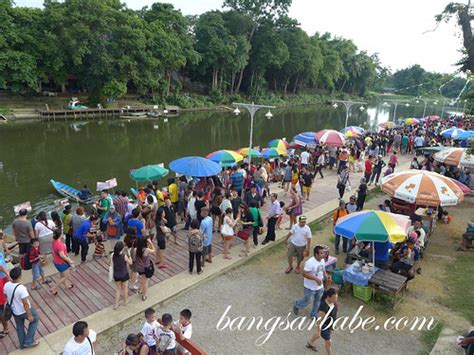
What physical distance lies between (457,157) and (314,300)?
876 cm

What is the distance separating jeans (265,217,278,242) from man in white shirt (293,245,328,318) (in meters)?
2.90

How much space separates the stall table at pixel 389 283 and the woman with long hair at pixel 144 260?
4412mm

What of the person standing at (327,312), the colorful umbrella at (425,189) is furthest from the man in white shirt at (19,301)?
the colorful umbrella at (425,189)

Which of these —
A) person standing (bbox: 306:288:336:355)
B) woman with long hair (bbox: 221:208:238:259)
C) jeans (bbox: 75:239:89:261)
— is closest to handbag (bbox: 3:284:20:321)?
jeans (bbox: 75:239:89:261)

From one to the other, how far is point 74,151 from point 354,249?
2167 cm

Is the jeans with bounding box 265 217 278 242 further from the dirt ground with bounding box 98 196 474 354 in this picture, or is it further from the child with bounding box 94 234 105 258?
the child with bounding box 94 234 105 258

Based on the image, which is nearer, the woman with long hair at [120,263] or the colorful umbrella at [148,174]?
the woman with long hair at [120,263]

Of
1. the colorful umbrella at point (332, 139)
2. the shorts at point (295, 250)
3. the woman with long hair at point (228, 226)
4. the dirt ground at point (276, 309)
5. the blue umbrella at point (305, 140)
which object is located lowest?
the dirt ground at point (276, 309)

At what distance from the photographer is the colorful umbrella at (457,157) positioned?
12000 mm

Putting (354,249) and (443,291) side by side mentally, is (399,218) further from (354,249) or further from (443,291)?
(443,291)

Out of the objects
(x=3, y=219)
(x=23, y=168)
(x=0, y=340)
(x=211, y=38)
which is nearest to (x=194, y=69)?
(x=211, y=38)

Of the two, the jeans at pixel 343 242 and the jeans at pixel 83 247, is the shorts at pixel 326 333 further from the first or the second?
the jeans at pixel 83 247

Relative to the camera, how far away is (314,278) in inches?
250

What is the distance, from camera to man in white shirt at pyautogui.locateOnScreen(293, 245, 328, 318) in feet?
20.9
